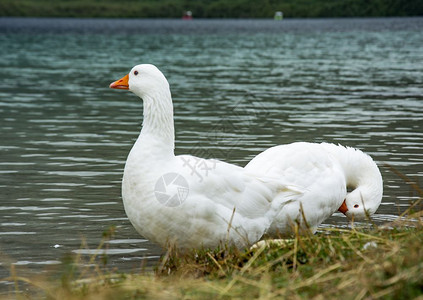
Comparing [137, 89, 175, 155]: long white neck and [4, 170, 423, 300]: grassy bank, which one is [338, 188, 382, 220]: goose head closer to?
[4, 170, 423, 300]: grassy bank

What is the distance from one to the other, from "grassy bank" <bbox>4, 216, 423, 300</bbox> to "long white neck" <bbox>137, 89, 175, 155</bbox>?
1429 mm

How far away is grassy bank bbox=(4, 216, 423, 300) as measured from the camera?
5082mm

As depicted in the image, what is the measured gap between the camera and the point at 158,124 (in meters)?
8.02

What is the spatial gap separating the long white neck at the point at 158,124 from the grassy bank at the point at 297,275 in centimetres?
143

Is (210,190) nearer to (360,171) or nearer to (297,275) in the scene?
(297,275)

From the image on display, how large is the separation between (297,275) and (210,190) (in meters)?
2.29

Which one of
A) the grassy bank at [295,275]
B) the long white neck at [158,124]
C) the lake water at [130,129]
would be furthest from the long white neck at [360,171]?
the long white neck at [158,124]

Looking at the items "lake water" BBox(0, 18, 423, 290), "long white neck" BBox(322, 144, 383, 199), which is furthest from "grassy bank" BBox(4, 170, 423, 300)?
"long white neck" BBox(322, 144, 383, 199)

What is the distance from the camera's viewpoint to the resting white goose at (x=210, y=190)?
7539 mm

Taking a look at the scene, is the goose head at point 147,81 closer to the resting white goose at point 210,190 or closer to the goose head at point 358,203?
the resting white goose at point 210,190

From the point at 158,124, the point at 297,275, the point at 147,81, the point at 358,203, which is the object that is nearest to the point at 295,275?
the point at 297,275

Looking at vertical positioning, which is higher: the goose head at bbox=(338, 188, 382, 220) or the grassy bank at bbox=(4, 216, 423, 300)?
the grassy bank at bbox=(4, 216, 423, 300)

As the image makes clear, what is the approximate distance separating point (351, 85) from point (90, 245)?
2364 centimetres

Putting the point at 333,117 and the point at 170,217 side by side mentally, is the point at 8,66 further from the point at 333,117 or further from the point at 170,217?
the point at 170,217
